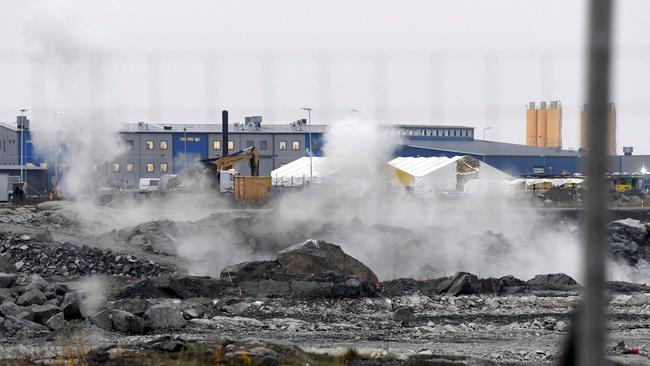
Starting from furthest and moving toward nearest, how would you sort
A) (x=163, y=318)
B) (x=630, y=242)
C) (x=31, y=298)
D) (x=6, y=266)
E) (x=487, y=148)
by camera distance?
(x=487, y=148) < (x=630, y=242) < (x=6, y=266) < (x=31, y=298) < (x=163, y=318)

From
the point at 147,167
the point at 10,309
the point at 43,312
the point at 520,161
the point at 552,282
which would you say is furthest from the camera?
the point at 147,167


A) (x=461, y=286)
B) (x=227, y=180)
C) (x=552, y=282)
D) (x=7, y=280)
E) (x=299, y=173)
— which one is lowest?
(x=552, y=282)

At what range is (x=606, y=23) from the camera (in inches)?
219

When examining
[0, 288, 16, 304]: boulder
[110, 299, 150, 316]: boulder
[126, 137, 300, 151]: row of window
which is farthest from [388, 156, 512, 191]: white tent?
[110, 299, 150, 316]: boulder

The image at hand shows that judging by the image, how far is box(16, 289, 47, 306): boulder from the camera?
24.8 meters

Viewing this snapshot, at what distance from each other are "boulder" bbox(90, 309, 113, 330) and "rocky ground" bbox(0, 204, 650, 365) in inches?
1.3

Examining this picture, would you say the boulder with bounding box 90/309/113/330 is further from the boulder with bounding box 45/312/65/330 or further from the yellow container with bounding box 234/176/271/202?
the yellow container with bounding box 234/176/271/202

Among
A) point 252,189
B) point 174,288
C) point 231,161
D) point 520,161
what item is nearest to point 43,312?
point 174,288

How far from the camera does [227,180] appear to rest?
233ft

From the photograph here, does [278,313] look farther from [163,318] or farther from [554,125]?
[554,125]

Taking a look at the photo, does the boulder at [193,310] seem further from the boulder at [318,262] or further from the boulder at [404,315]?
the boulder at [318,262]

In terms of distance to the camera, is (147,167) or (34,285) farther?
(147,167)

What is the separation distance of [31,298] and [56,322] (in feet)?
8.48

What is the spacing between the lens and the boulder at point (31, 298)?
24.8m
